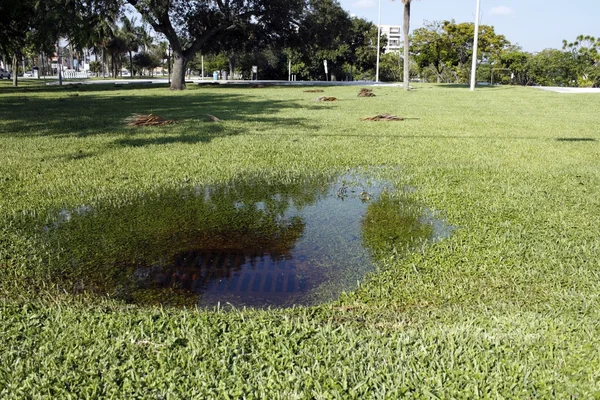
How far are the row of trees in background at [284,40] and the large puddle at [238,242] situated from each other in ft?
56.8

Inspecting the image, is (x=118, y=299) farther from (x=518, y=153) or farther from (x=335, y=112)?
(x=335, y=112)

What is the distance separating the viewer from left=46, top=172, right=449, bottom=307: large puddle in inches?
131

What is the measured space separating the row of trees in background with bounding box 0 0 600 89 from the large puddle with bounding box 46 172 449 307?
1732 cm

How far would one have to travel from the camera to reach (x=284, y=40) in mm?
34500

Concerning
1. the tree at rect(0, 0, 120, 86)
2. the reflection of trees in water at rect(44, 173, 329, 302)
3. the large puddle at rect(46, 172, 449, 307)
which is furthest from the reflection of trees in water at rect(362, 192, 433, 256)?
the tree at rect(0, 0, 120, 86)

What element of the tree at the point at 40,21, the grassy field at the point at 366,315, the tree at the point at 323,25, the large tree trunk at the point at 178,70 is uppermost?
the tree at the point at 323,25

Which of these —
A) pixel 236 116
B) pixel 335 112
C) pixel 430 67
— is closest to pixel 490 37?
pixel 430 67

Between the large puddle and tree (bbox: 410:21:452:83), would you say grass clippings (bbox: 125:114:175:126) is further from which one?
tree (bbox: 410:21:452:83)

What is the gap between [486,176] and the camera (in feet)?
20.9

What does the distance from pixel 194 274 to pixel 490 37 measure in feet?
169

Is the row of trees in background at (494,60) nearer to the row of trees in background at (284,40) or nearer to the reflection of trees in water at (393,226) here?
the row of trees in background at (284,40)

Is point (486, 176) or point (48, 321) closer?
point (48, 321)

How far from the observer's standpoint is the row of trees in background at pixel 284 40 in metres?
23.1

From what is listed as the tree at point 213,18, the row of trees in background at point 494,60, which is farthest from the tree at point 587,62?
the tree at point 213,18
